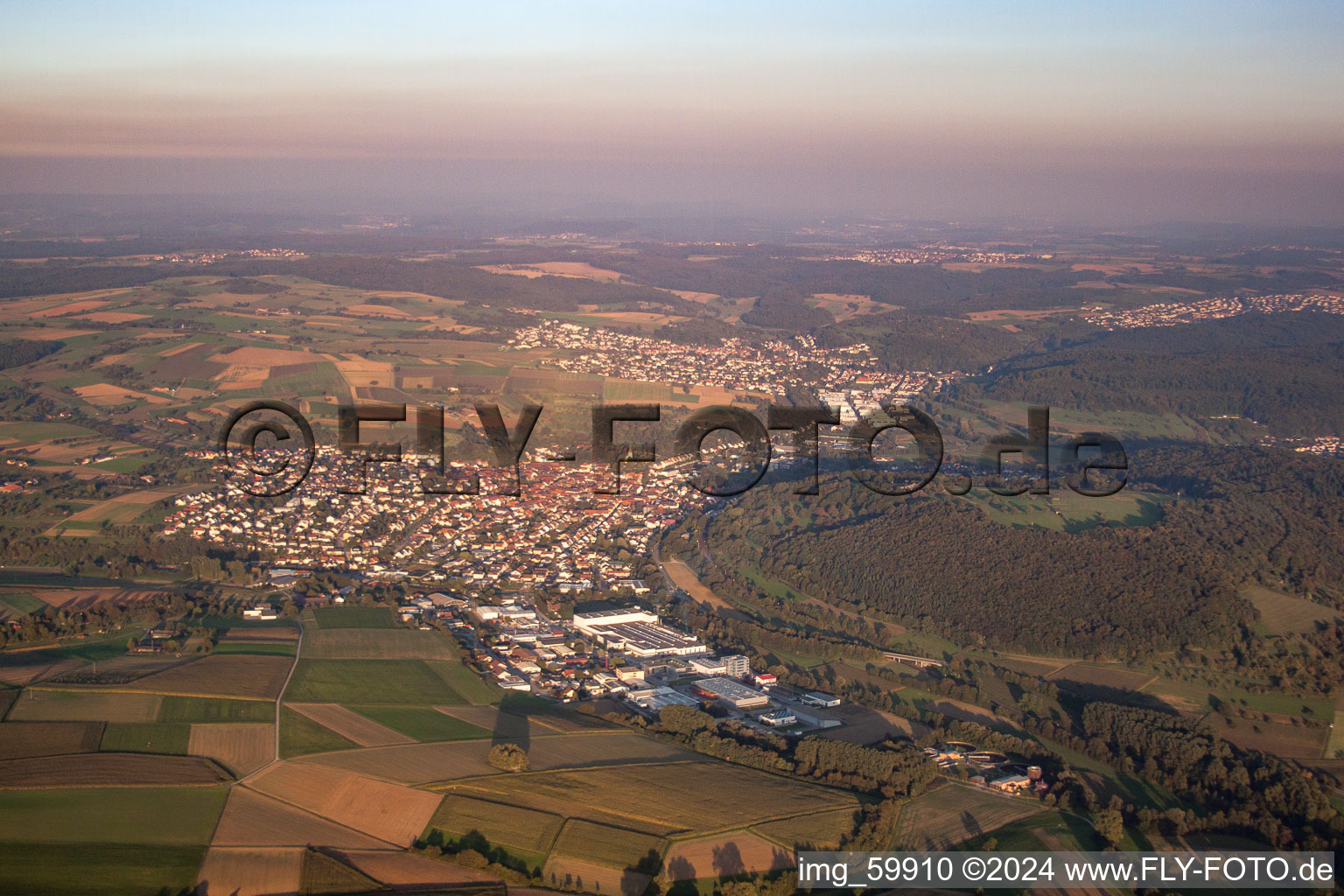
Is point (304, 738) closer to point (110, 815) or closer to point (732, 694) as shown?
point (110, 815)

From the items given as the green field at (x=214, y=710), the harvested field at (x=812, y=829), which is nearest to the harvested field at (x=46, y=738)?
the green field at (x=214, y=710)

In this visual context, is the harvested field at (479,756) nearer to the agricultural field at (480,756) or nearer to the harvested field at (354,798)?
the agricultural field at (480,756)

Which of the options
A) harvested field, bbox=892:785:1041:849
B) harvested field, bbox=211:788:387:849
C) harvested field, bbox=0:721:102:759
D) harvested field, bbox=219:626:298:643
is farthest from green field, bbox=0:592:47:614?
harvested field, bbox=892:785:1041:849

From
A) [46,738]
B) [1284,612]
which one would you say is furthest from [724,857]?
[1284,612]

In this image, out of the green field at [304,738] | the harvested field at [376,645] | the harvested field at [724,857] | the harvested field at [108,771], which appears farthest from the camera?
the harvested field at [376,645]

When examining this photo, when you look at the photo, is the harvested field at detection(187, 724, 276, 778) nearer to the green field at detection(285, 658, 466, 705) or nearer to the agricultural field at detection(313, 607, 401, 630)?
the green field at detection(285, 658, 466, 705)
